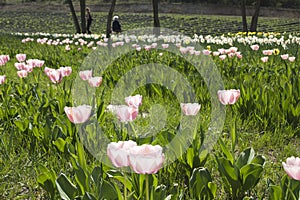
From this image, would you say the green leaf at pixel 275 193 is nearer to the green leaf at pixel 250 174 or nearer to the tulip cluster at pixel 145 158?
the green leaf at pixel 250 174

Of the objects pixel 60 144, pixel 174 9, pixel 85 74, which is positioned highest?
pixel 85 74

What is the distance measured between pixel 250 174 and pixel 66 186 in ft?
2.37

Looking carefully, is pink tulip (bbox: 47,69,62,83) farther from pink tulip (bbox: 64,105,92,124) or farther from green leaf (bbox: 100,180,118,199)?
green leaf (bbox: 100,180,118,199)

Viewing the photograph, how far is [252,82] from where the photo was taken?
10.9 ft

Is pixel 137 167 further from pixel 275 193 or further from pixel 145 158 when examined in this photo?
pixel 275 193

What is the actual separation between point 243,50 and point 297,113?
3973mm

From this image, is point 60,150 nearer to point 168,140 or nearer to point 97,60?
point 168,140

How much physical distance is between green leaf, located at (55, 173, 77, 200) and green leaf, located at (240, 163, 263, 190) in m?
0.67

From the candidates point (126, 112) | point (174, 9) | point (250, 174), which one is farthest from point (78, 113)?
point (174, 9)

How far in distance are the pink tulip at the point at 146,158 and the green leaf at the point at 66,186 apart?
50 centimetres

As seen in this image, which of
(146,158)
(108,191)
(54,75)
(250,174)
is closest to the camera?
(146,158)

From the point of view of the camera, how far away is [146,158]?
107cm

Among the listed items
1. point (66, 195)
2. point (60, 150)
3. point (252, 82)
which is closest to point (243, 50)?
point (252, 82)

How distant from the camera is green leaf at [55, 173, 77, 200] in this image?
4.96 ft
